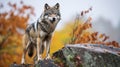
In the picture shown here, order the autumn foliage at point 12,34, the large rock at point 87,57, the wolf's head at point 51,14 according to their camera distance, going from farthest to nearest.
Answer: the autumn foliage at point 12,34
the wolf's head at point 51,14
the large rock at point 87,57

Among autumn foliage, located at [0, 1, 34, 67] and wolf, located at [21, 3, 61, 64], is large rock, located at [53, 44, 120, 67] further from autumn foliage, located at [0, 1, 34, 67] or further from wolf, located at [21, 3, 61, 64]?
autumn foliage, located at [0, 1, 34, 67]

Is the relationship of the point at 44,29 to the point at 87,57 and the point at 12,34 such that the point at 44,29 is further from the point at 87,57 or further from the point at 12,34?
the point at 12,34

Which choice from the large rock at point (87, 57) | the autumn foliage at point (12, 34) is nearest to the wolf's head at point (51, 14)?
the large rock at point (87, 57)

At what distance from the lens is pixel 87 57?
6.16 m

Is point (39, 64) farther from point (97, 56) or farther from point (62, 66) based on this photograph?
point (97, 56)

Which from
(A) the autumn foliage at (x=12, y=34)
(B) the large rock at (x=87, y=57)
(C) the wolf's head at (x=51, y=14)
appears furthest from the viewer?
(A) the autumn foliage at (x=12, y=34)

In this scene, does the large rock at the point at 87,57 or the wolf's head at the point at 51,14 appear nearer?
the large rock at the point at 87,57

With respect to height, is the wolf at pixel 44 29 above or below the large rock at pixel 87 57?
above

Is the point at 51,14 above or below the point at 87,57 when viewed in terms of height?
above

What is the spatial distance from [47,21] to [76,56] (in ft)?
2.99

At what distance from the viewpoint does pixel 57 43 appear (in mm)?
13664

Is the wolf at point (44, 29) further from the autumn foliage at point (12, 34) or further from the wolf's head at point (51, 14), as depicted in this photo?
the autumn foliage at point (12, 34)

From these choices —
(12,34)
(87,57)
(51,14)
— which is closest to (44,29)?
(51,14)

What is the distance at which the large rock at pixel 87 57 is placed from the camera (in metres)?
6.11
